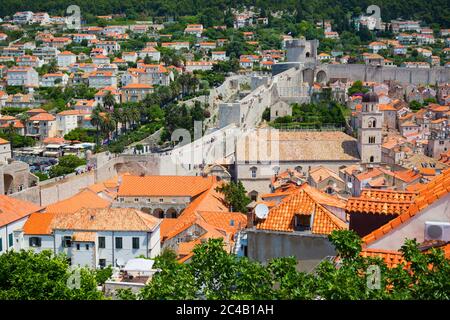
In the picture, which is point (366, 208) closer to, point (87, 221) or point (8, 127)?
point (87, 221)

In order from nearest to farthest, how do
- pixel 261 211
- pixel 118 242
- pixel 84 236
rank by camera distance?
pixel 261 211
pixel 84 236
pixel 118 242

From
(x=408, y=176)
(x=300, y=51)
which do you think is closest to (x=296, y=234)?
(x=408, y=176)

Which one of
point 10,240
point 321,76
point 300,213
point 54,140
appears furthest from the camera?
point 321,76

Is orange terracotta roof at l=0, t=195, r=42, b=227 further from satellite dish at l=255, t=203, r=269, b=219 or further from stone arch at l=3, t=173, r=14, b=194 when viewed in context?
satellite dish at l=255, t=203, r=269, b=219

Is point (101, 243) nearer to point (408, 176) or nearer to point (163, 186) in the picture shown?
point (163, 186)

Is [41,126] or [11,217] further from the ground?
[11,217]

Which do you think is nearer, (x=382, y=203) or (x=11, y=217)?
(x=382, y=203)

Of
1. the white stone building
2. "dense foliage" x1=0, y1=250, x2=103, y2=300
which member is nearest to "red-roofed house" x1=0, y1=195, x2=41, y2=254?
the white stone building

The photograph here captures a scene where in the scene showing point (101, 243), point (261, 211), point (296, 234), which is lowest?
point (101, 243)

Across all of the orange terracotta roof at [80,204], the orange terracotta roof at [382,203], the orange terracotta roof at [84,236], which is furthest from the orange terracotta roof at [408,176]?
the orange terracotta roof at [382,203]
